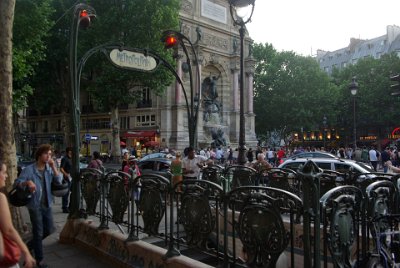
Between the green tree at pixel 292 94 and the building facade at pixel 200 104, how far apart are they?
Answer: 267 inches

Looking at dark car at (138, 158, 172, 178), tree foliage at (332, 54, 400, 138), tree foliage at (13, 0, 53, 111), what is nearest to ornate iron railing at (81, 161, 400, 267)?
dark car at (138, 158, 172, 178)

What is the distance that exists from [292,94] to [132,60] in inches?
1759

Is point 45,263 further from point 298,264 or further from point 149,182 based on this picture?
point 298,264

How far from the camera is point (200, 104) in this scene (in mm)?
41844

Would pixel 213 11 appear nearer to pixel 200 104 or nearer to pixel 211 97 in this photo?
pixel 211 97

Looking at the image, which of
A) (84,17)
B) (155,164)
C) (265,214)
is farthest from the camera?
(155,164)

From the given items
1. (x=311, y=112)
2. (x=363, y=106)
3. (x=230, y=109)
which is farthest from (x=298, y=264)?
(x=363, y=106)

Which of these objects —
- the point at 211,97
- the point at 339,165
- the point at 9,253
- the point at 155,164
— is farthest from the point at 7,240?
the point at 211,97

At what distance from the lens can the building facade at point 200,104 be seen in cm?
3978

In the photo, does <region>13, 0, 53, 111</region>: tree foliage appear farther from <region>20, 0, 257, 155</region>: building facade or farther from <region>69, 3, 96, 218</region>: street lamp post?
<region>20, 0, 257, 155</region>: building facade

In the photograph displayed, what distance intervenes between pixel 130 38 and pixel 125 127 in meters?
15.7

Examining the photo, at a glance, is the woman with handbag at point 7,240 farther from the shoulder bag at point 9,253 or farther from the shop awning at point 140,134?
the shop awning at point 140,134

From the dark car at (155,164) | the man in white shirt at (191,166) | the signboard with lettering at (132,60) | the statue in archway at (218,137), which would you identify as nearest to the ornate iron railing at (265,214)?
the signboard with lettering at (132,60)

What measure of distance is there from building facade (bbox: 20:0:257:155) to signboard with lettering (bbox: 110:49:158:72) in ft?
94.2
